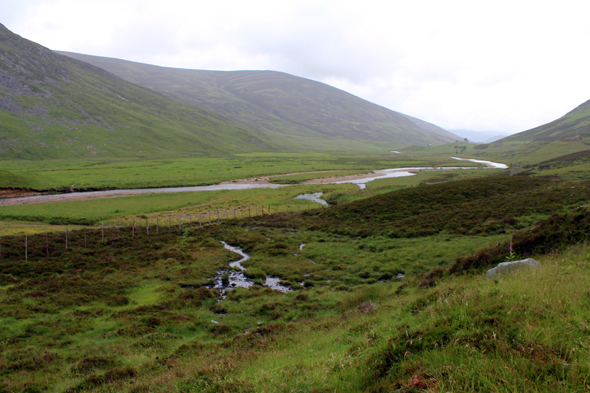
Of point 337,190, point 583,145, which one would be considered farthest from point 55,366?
point 583,145

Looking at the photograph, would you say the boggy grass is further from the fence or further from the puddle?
the puddle

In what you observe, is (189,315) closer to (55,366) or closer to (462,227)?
(55,366)

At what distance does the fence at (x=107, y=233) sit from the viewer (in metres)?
31.7

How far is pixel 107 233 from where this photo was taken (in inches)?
1629

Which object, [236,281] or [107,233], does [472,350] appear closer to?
[236,281]

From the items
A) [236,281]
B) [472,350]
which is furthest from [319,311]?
[472,350]

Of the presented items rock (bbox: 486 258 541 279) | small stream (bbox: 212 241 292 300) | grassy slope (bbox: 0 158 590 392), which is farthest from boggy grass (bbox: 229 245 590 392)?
small stream (bbox: 212 241 292 300)

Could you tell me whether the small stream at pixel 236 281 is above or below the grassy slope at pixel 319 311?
below

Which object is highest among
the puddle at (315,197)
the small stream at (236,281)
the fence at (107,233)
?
the puddle at (315,197)

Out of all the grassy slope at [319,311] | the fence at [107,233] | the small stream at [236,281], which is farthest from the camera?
the fence at [107,233]

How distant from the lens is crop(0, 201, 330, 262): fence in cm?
3167

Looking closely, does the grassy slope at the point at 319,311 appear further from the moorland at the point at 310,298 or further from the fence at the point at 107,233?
the fence at the point at 107,233

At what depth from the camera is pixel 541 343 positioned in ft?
19.7

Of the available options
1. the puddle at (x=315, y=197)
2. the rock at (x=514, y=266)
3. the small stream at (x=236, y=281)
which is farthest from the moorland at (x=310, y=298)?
the puddle at (x=315, y=197)
